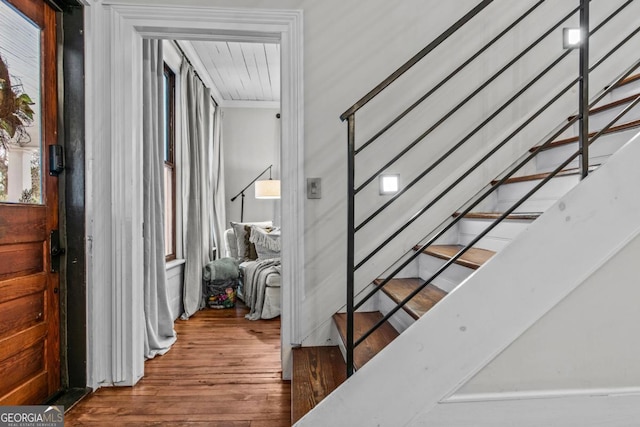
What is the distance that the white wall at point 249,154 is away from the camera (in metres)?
5.66

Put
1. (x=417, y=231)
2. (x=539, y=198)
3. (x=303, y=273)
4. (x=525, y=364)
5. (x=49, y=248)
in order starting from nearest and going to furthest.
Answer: (x=525, y=364), (x=49, y=248), (x=539, y=198), (x=303, y=273), (x=417, y=231)

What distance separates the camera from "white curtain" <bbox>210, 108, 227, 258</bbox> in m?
4.96

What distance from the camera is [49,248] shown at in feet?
6.22

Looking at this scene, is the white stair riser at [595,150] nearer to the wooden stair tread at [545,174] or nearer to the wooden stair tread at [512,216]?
the wooden stair tread at [545,174]

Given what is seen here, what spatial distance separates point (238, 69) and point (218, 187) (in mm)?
1563

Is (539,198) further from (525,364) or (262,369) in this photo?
(262,369)

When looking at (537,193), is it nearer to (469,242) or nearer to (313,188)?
(469,242)

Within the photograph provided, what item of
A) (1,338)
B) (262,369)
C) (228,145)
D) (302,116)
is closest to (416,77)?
(302,116)

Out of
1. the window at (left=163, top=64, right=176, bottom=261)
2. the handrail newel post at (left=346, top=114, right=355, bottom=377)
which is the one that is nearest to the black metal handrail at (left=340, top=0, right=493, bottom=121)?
the handrail newel post at (left=346, top=114, right=355, bottom=377)

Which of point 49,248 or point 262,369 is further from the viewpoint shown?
point 262,369

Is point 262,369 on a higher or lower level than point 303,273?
lower

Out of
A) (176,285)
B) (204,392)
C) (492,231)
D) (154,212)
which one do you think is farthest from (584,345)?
(176,285)

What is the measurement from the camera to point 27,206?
5.67 feet

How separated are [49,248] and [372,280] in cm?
176
